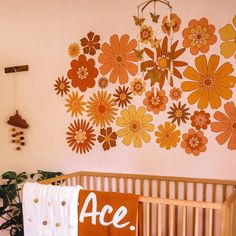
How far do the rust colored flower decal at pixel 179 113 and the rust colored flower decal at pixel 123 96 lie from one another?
36 cm

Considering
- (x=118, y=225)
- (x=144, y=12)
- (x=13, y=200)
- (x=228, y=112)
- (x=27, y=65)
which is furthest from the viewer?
(x=27, y=65)

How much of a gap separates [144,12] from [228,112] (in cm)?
103

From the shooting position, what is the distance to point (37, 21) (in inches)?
116

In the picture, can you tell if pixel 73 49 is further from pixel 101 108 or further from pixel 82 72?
pixel 101 108

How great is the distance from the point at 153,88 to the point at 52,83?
3.23ft

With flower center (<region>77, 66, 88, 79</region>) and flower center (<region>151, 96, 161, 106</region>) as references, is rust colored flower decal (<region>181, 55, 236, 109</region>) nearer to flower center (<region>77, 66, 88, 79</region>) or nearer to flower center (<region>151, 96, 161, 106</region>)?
flower center (<region>151, 96, 161, 106</region>)

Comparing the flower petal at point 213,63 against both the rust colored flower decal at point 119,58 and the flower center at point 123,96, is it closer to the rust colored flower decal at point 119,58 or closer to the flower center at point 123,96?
the rust colored flower decal at point 119,58

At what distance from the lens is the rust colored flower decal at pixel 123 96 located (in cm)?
257

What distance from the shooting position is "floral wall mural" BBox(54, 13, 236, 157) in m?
2.27

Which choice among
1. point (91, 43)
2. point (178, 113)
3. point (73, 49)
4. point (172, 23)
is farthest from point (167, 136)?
point (73, 49)

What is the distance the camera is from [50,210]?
1.88 meters

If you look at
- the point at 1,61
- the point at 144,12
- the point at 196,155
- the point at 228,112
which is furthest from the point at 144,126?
the point at 1,61

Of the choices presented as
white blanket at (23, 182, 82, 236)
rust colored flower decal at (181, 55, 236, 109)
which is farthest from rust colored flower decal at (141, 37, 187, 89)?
white blanket at (23, 182, 82, 236)

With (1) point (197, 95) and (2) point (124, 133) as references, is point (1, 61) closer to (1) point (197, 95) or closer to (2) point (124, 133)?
(2) point (124, 133)
